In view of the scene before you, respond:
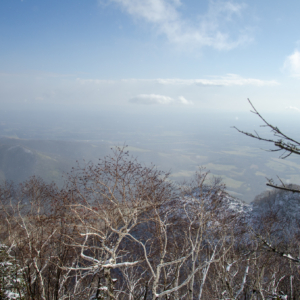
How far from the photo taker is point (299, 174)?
12019cm

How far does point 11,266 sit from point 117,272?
14.9m

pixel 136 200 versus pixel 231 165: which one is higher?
pixel 136 200

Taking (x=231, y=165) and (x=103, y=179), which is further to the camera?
(x=231, y=165)

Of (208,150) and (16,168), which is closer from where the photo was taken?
(16,168)

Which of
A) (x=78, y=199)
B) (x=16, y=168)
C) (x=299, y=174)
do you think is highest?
(x=78, y=199)

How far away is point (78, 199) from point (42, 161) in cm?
10470

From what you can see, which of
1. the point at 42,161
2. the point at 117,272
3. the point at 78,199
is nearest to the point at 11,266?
the point at 78,199

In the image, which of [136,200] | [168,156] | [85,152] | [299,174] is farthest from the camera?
[168,156]

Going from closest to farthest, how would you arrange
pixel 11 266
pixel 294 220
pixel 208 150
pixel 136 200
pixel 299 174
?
pixel 136 200 → pixel 11 266 → pixel 294 220 → pixel 299 174 → pixel 208 150

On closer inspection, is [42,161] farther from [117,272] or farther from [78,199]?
[78,199]

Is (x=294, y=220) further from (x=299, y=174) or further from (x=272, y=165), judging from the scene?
(x=272, y=165)

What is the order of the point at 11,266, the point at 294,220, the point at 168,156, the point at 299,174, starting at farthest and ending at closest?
the point at 168,156 → the point at 299,174 → the point at 294,220 → the point at 11,266

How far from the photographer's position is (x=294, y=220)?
906 inches

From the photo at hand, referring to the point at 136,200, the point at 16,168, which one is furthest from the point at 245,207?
the point at 16,168
